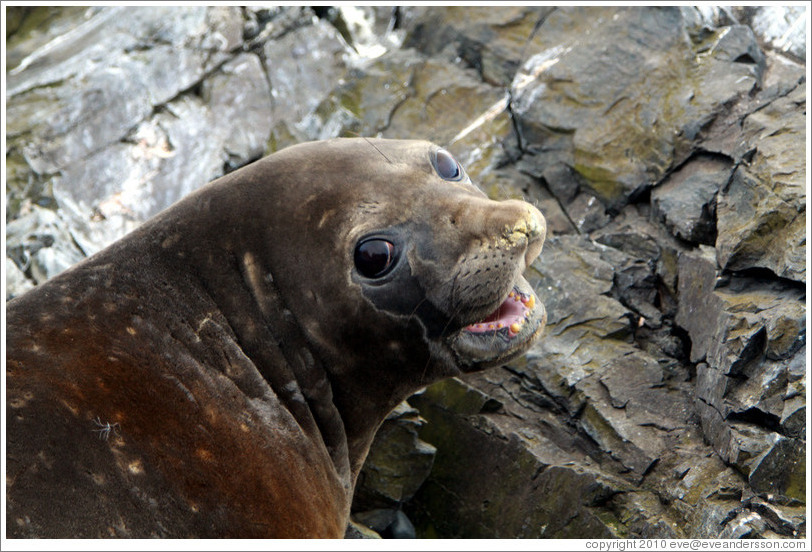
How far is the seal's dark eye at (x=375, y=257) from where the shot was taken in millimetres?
4566

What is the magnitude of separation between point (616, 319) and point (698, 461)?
1.39 metres

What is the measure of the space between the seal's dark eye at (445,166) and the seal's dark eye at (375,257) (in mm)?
669

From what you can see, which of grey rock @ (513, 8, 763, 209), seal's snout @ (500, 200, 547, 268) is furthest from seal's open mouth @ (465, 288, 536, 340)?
grey rock @ (513, 8, 763, 209)

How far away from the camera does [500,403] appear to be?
6.62 meters

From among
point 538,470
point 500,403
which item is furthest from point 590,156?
point 538,470

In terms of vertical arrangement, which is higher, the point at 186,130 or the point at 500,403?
the point at 186,130

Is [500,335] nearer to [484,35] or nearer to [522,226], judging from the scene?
[522,226]

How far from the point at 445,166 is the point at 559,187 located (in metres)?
2.89

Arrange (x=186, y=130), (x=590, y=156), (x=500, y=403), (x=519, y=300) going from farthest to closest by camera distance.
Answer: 1. (x=186, y=130)
2. (x=590, y=156)
3. (x=500, y=403)
4. (x=519, y=300)

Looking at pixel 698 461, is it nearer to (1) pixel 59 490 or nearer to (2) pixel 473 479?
(2) pixel 473 479

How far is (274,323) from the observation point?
4.73 metres

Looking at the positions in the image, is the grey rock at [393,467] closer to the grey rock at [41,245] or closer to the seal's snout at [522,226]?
the seal's snout at [522,226]

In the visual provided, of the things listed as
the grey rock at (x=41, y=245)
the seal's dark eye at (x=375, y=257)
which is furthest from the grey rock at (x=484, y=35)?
the seal's dark eye at (x=375, y=257)

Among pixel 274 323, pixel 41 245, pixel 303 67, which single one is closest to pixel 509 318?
pixel 274 323
